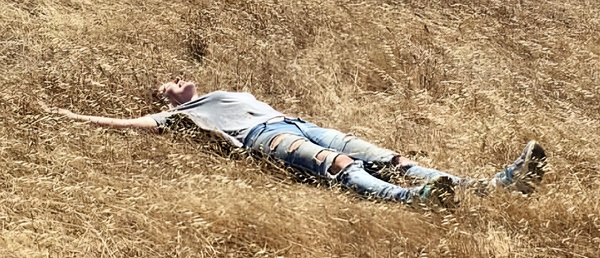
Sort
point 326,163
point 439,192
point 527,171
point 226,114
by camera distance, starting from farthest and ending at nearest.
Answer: point 226,114, point 326,163, point 527,171, point 439,192

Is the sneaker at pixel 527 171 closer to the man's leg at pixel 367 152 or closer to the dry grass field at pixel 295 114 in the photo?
the dry grass field at pixel 295 114

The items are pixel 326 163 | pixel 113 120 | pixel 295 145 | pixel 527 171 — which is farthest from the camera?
pixel 113 120

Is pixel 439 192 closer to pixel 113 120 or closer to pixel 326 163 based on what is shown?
pixel 326 163

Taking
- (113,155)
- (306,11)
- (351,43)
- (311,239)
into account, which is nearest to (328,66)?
(351,43)

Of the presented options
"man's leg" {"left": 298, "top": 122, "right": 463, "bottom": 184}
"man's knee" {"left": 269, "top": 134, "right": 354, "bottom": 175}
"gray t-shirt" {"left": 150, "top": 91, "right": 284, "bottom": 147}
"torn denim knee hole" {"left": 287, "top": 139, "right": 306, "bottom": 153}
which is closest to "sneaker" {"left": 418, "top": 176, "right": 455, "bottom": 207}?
"man's leg" {"left": 298, "top": 122, "right": 463, "bottom": 184}

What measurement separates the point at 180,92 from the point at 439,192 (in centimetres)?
209

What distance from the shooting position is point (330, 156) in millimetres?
3994

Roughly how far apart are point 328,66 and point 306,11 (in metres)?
1.04

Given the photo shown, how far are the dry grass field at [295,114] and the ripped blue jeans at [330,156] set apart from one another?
0.09m

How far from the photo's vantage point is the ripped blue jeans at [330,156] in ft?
12.3

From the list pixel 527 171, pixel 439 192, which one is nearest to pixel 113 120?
pixel 439 192

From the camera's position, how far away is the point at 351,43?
21.0ft

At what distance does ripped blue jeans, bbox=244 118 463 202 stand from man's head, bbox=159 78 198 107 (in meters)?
0.70

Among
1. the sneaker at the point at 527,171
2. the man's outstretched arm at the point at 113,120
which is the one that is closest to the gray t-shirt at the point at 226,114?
the man's outstretched arm at the point at 113,120
